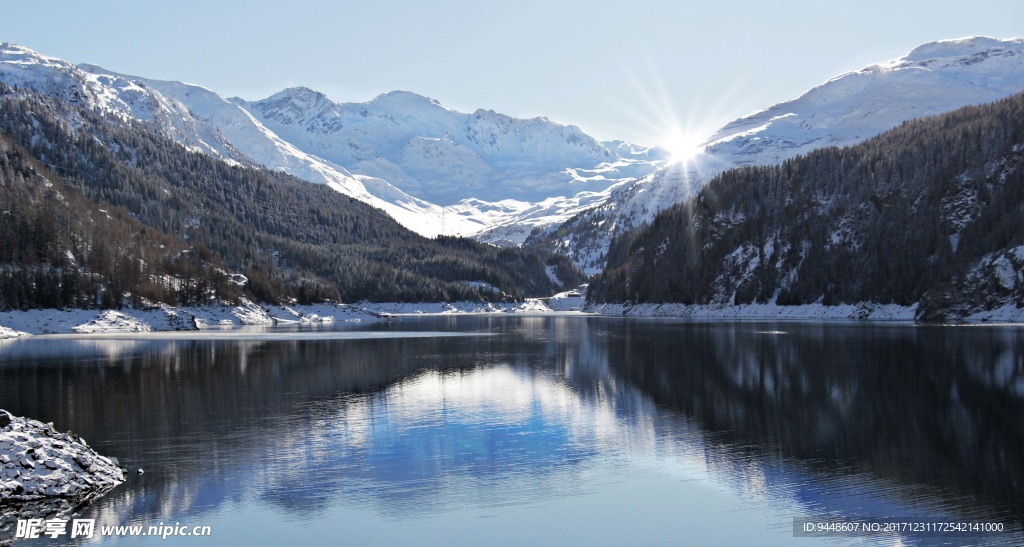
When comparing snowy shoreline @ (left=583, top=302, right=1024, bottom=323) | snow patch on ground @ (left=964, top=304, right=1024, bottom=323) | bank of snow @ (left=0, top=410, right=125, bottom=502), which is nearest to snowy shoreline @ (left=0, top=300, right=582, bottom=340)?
snowy shoreline @ (left=583, top=302, right=1024, bottom=323)

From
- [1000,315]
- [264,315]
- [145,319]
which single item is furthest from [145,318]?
[1000,315]

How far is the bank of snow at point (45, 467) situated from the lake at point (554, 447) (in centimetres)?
90

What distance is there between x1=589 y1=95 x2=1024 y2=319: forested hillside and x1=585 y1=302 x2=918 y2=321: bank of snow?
8.08 feet

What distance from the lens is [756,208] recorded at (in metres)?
195

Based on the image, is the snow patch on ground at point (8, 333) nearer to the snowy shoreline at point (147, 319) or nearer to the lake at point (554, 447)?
the snowy shoreline at point (147, 319)

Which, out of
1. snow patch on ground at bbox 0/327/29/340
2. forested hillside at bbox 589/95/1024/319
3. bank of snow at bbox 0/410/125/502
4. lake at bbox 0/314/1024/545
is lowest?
lake at bbox 0/314/1024/545

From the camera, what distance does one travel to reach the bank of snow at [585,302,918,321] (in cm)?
13362

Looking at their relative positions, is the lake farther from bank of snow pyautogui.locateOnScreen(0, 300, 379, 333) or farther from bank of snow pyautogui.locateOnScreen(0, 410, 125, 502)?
bank of snow pyautogui.locateOnScreen(0, 300, 379, 333)

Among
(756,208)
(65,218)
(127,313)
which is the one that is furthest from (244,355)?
(756,208)

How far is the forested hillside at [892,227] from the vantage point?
125250mm

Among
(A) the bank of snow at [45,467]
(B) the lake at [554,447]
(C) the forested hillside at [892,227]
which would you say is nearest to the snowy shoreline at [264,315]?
(C) the forested hillside at [892,227]

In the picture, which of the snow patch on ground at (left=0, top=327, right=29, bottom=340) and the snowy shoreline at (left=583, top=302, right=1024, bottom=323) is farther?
the snowy shoreline at (left=583, top=302, right=1024, bottom=323)

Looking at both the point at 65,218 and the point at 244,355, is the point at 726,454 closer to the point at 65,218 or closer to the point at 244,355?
the point at 244,355

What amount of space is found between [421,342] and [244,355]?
23.5 m
